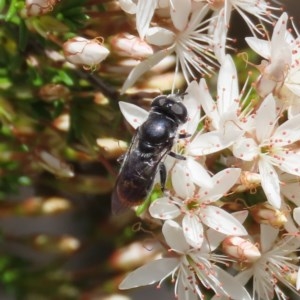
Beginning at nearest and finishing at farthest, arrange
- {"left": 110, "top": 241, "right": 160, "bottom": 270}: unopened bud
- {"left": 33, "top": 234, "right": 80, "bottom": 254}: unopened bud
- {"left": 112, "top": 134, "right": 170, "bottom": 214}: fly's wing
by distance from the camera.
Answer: {"left": 112, "top": 134, "right": 170, "bottom": 214}: fly's wing
{"left": 110, "top": 241, "right": 160, "bottom": 270}: unopened bud
{"left": 33, "top": 234, "right": 80, "bottom": 254}: unopened bud

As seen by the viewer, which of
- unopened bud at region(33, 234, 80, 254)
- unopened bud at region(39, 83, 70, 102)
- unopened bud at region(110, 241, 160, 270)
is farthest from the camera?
unopened bud at region(33, 234, 80, 254)

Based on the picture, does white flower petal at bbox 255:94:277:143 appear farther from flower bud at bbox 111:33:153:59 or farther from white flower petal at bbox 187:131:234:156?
flower bud at bbox 111:33:153:59

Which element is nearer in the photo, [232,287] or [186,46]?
[232,287]

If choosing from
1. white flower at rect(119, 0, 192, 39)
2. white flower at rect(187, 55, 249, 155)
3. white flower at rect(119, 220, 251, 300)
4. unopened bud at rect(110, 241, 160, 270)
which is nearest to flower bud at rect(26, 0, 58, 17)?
white flower at rect(119, 0, 192, 39)

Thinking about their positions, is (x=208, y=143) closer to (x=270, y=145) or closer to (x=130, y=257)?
(x=270, y=145)

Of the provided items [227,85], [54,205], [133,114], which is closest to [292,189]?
[227,85]

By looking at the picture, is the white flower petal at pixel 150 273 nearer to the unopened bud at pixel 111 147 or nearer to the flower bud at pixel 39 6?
the unopened bud at pixel 111 147

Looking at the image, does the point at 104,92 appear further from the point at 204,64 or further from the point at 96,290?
the point at 96,290

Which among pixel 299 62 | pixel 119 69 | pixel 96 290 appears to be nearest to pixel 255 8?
pixel 299 62
